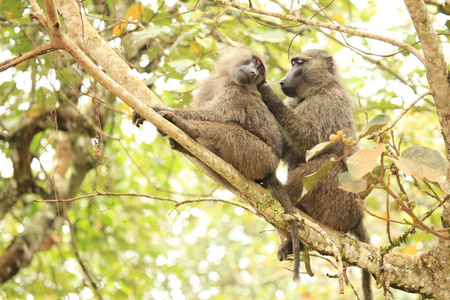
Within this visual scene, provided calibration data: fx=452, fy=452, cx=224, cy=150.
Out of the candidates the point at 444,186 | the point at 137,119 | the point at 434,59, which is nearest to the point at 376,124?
the point at 444,186

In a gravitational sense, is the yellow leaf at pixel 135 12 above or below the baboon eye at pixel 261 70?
above

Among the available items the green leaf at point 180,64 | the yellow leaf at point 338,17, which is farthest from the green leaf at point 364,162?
the yellow leaf at point 338,17

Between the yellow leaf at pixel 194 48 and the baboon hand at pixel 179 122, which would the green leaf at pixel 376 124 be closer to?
the baboon hand at pixel 179 122

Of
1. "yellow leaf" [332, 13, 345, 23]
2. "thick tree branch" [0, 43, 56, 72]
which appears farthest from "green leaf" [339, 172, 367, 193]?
"yellow leaf" [332, 13, 345, 23]

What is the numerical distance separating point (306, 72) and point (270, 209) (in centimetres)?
214

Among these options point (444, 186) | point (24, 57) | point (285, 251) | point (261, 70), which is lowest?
point (285, 251)

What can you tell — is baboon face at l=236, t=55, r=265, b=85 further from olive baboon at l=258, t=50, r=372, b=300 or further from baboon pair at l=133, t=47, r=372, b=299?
olive baboon at l=258, t=50, r=372, b=300

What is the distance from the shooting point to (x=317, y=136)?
459 centimetres

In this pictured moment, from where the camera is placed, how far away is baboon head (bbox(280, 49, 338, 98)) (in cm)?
507

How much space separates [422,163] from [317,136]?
242 centimetres

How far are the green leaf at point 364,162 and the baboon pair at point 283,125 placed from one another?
1.49 m

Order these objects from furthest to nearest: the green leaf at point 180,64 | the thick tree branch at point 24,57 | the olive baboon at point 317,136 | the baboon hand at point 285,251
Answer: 1. the green leaf at point 180,64
2. the olive baboon at point 317,136
3. the baboon hand at point 285,251
4. the thick tree branch at point 24,57

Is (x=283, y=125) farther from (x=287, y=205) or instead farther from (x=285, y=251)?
(x=285, y=251)

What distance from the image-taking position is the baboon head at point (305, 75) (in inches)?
200
